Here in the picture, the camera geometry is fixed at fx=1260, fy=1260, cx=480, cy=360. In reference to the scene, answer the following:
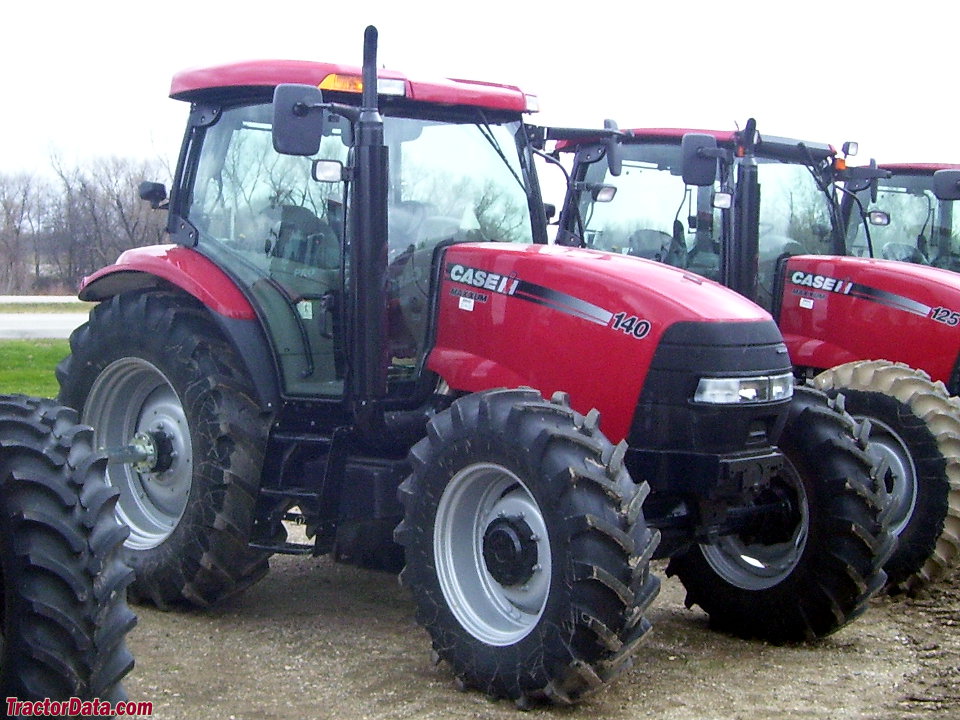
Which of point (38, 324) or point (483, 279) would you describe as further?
point (38, 324)

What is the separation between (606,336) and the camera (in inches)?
196

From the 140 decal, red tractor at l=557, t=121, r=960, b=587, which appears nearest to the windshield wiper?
red tractor at l=557, t=121, r=960, b=587

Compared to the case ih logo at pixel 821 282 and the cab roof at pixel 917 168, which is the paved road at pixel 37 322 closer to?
the cab roof at pixel 917 168

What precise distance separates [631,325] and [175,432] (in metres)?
2.37

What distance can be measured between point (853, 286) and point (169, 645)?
474 cm

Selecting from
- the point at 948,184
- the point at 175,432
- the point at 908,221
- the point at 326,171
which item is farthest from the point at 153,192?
the point at 908,221

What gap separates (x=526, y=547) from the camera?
4.66 metres

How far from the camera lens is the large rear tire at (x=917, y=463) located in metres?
6.50

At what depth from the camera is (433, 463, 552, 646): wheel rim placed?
466 centimetres

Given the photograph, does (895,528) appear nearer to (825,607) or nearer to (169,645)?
(825,607)

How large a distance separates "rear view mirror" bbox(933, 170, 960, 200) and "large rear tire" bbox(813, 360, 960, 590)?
2.81m

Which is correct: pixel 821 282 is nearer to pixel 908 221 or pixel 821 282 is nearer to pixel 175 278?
pixel 908 221

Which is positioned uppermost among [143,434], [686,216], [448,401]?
[686,216]

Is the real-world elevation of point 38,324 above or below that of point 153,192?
below
